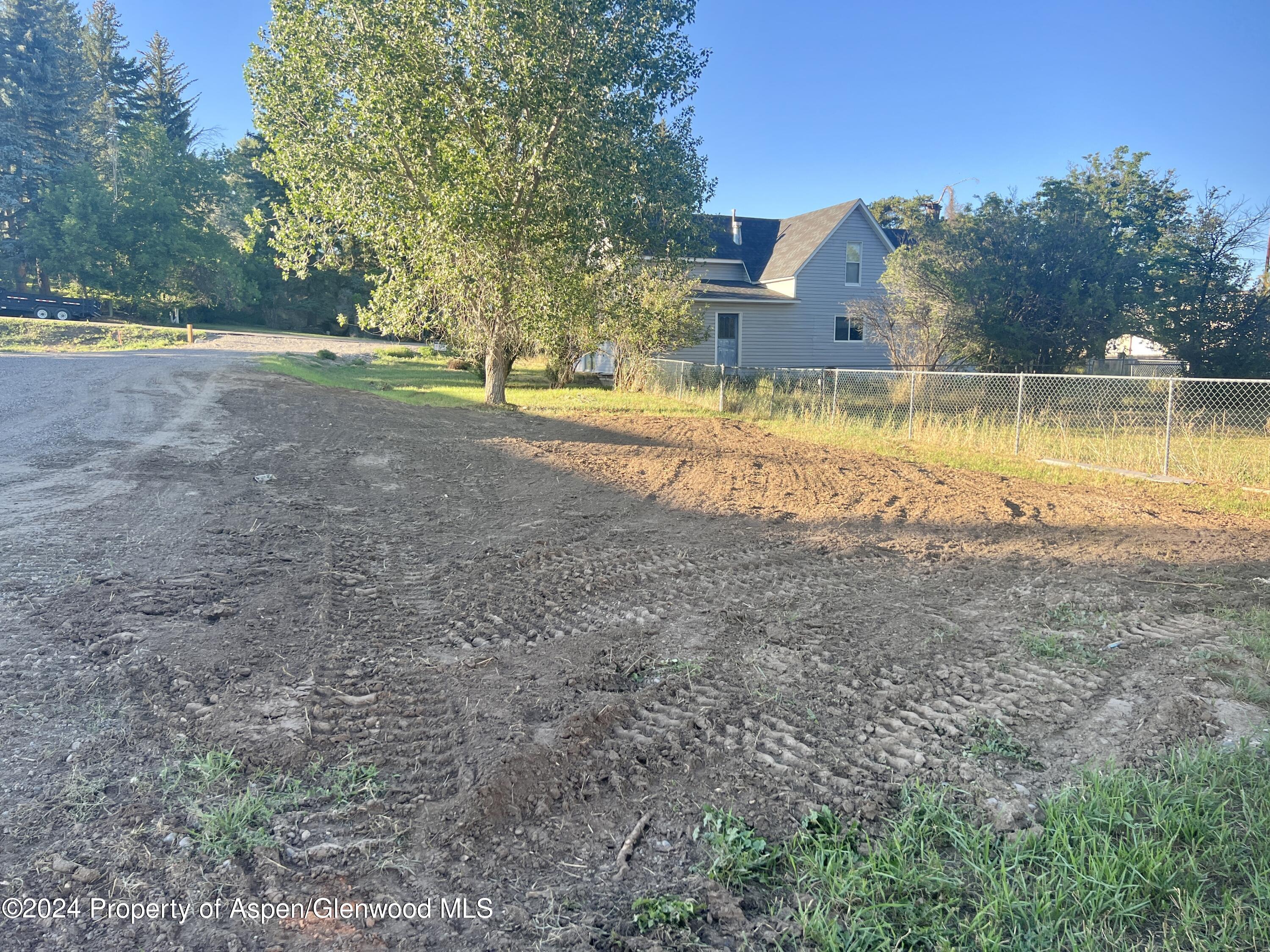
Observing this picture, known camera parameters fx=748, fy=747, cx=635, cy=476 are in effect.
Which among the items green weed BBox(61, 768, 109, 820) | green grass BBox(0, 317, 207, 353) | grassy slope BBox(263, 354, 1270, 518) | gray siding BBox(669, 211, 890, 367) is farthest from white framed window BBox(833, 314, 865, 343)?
green weed BBox(61, 768, 109, 820)

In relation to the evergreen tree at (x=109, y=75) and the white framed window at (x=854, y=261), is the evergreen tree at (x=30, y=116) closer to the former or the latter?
the evergreen tree at (x=109, y=75)

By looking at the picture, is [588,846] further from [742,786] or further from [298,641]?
[298,641]

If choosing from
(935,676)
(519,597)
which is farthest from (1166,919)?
(519,597)

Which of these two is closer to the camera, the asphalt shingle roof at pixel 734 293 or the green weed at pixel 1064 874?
the green weed at pixel 1064 874

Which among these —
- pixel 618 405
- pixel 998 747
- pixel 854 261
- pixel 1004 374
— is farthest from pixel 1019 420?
pixel 854 261

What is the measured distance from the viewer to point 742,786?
301 cm

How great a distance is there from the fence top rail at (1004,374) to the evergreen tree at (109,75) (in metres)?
44.6

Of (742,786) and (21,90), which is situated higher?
(21,90)

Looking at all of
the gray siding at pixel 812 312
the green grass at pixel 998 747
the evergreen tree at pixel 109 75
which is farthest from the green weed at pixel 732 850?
the evergreen tree at pixel 109 75

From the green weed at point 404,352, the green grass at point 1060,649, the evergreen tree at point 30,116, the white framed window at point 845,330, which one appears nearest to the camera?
the green grass at point 1060,649

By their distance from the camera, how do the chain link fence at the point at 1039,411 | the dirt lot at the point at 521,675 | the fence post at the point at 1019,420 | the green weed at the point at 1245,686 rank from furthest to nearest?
the fence post at the point at 1019,420, the chain link fence at the point at 1039,411, the green weed at the point at 1245,686, the dirt lot at the point at 521,675

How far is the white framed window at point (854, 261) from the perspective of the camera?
28.7 meters

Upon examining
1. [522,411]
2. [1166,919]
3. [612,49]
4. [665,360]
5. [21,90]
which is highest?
[21,90]

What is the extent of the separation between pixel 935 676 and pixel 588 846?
221cm
